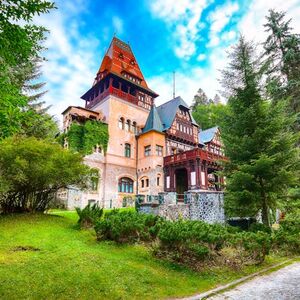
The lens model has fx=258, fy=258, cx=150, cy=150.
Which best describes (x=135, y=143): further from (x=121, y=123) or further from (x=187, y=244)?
(x=187, y=244)

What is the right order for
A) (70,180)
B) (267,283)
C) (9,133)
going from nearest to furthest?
(9,133) → (267,283) → (70,180)

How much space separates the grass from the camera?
5598 millimetres

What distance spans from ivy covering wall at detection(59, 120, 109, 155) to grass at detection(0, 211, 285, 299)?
15237 mm

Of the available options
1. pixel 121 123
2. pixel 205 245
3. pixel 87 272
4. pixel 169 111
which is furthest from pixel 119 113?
pixel 87 272

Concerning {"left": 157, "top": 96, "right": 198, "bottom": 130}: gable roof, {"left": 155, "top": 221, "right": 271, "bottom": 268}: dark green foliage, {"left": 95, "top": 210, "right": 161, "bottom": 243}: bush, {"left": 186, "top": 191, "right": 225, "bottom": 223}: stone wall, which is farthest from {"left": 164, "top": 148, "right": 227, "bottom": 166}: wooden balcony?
{"left": 155, "top": 221, "right": 271, "bottom": 268}: dark green foliage

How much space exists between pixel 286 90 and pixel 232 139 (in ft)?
39.9

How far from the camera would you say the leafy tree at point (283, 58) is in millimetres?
22281

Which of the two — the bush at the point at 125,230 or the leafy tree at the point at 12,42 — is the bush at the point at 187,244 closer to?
the bush at the point at 125,230

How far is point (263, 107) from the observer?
45.7ft

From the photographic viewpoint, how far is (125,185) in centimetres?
2778

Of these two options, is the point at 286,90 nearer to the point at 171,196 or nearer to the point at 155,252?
the point at 171,196

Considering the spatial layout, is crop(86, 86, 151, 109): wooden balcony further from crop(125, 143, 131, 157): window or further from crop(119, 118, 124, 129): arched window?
crop(125, 143, 131, 157): window

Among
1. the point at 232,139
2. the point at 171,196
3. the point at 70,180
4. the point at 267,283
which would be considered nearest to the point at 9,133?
the point at 267,283

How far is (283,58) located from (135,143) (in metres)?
16.7
